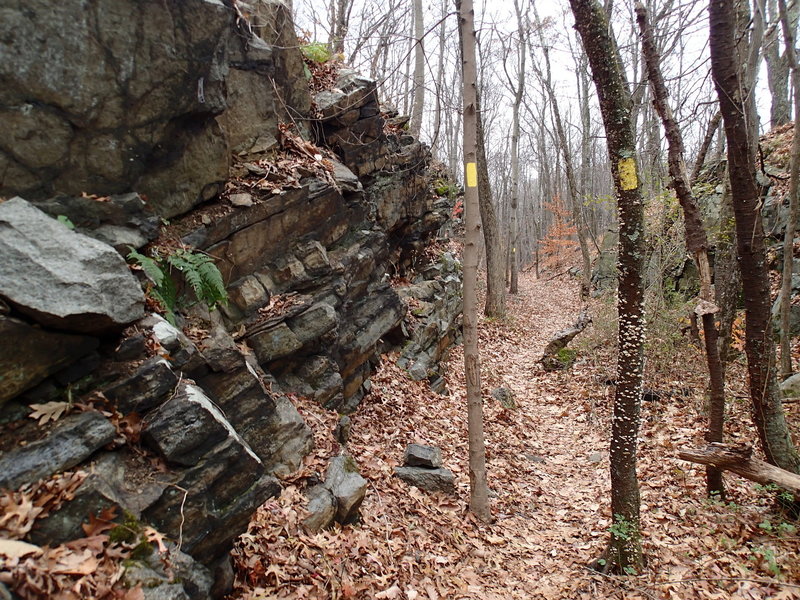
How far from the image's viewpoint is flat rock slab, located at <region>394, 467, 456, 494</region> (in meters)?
6.33

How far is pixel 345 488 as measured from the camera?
5.25 metres

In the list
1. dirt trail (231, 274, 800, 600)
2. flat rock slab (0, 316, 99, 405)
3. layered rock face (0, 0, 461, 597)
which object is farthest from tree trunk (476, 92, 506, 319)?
flat rock slab (0, 316, 99, 405)

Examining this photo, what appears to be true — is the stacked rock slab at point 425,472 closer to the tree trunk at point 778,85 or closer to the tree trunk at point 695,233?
the tree trunk at point 695,233

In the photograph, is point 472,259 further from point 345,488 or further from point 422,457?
point 345,488

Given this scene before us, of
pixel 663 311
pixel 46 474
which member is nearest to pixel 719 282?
pixel 663 311

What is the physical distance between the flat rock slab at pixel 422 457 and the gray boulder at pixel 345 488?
119cm

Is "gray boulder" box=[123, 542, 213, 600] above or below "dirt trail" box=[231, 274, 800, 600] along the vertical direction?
above

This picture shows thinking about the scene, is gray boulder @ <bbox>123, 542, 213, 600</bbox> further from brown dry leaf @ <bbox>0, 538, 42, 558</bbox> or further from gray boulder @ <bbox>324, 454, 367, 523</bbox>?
gray boulder @ <bbox>324, 454, 367, 523</bbox>

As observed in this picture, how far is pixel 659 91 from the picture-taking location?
573cm

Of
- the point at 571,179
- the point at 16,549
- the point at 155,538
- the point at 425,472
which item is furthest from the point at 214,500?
the point at 571,179

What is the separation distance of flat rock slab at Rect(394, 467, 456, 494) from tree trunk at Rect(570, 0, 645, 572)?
2.31 m

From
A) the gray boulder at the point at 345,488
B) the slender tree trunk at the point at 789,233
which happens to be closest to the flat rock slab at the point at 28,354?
the gray boulder at the point at 345,488

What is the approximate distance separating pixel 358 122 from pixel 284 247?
12.7 ft

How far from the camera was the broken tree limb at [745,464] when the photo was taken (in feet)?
14.3
